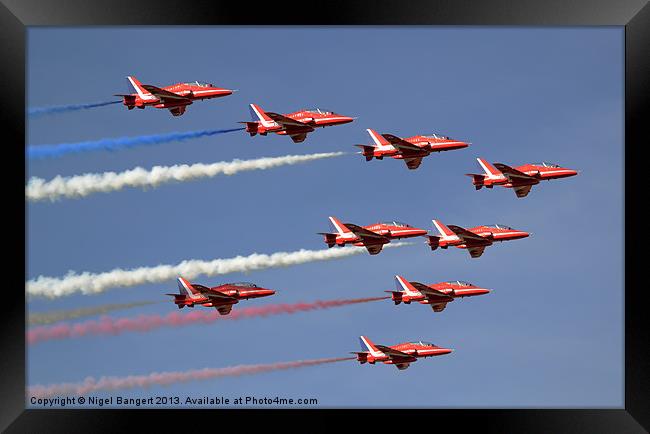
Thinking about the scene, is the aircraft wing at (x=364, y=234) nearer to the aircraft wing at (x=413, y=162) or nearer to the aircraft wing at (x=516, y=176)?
the aircraft wing at (x=413, y=162)

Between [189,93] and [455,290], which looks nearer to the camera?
[189,93]

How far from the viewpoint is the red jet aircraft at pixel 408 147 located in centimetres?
8031

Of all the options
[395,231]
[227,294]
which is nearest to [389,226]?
[395,231]

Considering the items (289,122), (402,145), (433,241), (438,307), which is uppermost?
(289,122)

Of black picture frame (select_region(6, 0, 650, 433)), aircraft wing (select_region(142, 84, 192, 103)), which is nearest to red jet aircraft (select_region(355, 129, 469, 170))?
aircraft wing (select_region(142, 84, 192, 103))

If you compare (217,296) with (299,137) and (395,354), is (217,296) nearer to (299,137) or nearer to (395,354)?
(299,137)

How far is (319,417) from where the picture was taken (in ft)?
202

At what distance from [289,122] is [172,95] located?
635cm

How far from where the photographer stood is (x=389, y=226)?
82.8 m

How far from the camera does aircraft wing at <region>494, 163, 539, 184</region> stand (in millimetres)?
81625

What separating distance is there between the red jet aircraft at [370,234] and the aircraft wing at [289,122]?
5.18 metres

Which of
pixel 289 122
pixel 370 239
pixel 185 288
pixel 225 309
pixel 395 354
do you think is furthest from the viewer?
pixel 370 239

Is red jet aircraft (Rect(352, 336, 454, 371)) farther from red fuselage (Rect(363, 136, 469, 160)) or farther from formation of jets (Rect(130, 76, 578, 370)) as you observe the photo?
red fuselage (Rect(363, 136, 469, 160))

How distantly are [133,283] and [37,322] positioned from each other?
750 centimetres
